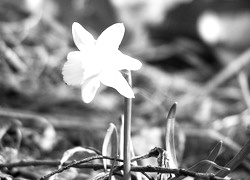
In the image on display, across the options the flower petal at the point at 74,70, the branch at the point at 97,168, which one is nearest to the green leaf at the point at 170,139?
the branch at the point at 97,168

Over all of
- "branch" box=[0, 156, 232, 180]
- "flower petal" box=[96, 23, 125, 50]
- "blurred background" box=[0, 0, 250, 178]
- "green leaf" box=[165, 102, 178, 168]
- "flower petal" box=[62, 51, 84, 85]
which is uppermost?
"blurred background" box=[0, 0, 250, 178]

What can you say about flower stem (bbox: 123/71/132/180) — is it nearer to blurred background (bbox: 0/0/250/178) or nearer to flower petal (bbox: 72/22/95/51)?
flower petal (bbox: 72/22/95/51)

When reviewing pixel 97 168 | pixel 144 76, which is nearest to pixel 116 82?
pixel 97 168

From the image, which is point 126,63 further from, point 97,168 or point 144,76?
point 144,76

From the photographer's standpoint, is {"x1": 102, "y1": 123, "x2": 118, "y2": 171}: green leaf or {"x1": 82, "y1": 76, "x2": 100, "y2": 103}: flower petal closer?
{"x1": 82, "y1": 76, "x2": 100, "y2": 103}: flower petal

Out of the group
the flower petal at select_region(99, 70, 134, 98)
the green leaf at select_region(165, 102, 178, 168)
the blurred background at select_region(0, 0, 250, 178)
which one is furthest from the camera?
the blurred background at select_region(0, 0, 250, 178)

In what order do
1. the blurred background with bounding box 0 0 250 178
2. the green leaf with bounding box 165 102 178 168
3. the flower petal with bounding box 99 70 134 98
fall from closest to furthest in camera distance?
the flower petal with bounding box 99 70 134 98, the green leaf with bounding box 165 102 178 168, the blurred background with bounding box 0 0 250 178

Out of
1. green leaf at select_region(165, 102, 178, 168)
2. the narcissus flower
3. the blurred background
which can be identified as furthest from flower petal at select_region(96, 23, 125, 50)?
the blurred background

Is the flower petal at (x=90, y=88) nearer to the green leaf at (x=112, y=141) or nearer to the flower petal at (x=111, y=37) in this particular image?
the flower petal at (x=111, y=37)
